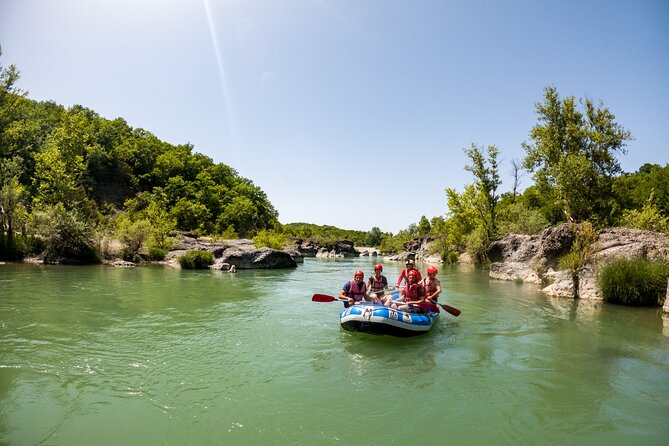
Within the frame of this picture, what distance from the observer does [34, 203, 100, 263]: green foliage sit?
82.7ft

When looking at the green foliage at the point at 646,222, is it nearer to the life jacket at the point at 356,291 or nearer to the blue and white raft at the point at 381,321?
the life jacket at the point at 356,291

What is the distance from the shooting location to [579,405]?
5.58 metres

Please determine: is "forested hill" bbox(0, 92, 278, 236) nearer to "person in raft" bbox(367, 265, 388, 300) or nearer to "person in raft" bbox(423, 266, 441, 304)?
"person in raft" bbox(367, 265, 388, 300)

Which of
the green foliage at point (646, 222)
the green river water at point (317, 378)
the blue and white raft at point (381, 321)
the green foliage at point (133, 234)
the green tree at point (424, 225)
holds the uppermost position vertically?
the green tree at point (424, 225)

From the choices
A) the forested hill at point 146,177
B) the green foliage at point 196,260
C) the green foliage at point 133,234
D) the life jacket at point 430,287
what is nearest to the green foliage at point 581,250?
the life jacket at point 430,287

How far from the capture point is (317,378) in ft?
21.3

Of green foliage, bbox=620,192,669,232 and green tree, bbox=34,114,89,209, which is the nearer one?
green foliage, bbox=620,192,669,232

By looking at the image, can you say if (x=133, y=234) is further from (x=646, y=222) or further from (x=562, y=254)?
(x=646, y=222)

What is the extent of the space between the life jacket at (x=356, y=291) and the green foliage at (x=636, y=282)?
365 inches

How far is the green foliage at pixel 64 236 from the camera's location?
25219 millimetres

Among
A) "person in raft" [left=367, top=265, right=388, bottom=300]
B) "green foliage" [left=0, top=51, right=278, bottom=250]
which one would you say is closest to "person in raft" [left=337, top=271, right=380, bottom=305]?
"person in raft" [left=367, top=265, right=388, bottom=300]

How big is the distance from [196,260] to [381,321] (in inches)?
829

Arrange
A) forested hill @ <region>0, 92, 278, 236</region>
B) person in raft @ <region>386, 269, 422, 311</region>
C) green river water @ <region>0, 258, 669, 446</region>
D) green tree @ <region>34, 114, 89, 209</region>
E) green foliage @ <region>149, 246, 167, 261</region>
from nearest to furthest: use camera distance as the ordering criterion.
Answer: green river water @ <region>0, 258, 669, 446</region> < person in raft @ <region>386, 269, 422, 311</region> < green foliage @ <region>149, 246, 167, 261</region> < green tree @ <region>34, 114, 89, 209</region> < forested hill @ <region>0, 92, 278, 236</region>

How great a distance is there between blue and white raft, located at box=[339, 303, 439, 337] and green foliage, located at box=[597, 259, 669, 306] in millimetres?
8657
